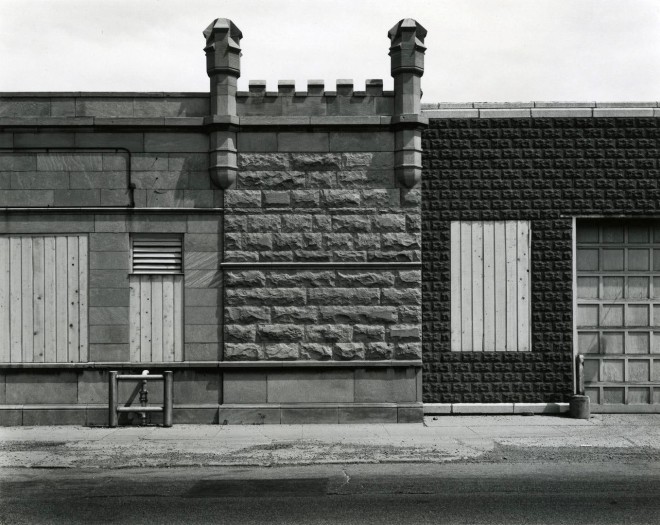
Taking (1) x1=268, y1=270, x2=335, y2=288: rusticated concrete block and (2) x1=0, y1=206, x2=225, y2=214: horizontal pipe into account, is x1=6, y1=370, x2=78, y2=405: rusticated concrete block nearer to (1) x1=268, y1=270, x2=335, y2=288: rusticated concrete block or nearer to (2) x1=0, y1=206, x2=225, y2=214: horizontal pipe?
(2) x1=0, y1=206, x2=225, y2=214: horizontal pipe

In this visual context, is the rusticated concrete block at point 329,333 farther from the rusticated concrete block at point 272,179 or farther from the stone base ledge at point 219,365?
the rusticated concrete block at point 272,179

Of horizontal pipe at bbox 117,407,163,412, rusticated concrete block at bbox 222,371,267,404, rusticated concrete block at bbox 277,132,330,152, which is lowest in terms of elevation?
horizontal pipe at bbox 117,407,163,412

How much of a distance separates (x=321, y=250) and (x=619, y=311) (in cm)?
542

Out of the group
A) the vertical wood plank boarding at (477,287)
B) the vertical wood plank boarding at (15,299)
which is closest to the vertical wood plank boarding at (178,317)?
the vertical wood plank boarding at (15,299)

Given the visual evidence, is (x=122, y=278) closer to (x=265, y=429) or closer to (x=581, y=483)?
(x=265, y=429)

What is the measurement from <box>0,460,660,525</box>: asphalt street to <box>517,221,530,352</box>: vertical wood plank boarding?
11.4ft

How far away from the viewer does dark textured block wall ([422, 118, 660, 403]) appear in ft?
44.2

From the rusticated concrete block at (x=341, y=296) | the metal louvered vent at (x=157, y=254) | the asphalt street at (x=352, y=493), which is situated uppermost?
the metal louvered vent at (x=157, y=254)

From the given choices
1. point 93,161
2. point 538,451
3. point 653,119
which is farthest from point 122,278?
point 653,119

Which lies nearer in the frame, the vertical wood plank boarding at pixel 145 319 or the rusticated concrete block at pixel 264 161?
the vertical wood plank boarding at pixel 145 319

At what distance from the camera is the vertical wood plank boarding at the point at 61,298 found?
1277cm

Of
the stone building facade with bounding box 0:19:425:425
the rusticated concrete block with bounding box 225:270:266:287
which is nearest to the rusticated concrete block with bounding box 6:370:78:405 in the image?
the stone building facade with bounding box 0:19:425:425

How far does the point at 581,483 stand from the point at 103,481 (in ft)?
17.7

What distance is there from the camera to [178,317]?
1284 centimetres
